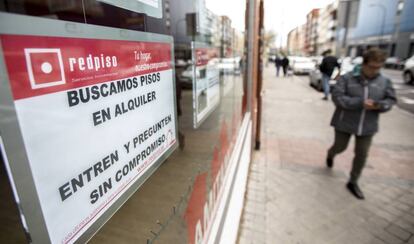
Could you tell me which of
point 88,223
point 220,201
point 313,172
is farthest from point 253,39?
point 88,223

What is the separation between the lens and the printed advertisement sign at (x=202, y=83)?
121 centimetres

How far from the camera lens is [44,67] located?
41 centimetres

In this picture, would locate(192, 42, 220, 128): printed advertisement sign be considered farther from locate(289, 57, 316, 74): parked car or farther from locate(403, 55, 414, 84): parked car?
locate(289, 57, 316, 74): parked car

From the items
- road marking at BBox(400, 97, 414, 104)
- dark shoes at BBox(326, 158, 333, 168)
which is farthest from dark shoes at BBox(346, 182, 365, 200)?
road marking at BBox(400, 97, 414, 104)

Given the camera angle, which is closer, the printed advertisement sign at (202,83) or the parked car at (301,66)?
the printed advertisement sign at (202,83)

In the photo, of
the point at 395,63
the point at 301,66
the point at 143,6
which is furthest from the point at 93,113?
the point at 395,63

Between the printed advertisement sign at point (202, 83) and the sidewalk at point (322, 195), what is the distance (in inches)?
63.2

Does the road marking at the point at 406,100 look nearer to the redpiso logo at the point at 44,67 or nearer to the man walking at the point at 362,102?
the man walking at the point at 362,102

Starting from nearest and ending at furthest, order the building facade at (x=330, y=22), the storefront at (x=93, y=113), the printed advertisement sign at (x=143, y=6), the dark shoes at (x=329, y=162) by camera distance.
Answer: the storefront at (x=93, y=113) < the printed advertisement sign at (x=143, y=6) < the dark shoes at (x=329, y=162) < the building facade at (x=330, y=22)

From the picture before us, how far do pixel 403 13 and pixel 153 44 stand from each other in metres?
4.74

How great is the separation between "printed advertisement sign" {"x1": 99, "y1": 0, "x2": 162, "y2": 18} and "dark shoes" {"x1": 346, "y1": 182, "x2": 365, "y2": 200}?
3228mm

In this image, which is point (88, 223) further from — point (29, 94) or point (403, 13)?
point (403, 13)

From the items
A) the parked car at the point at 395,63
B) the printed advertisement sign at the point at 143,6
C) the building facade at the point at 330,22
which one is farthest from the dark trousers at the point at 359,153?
the parked car at the point at 395,63

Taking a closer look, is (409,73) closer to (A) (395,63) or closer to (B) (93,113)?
(A) (395,63)
